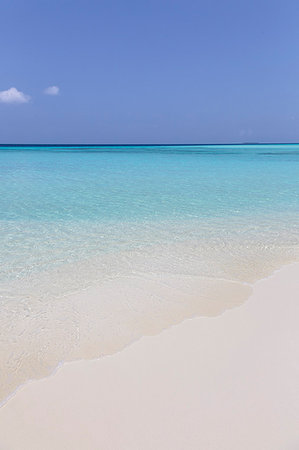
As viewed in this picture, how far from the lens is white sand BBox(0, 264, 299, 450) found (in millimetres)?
1801

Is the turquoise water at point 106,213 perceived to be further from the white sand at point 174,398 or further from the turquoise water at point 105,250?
the white sand at point 174,398

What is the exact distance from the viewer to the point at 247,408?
199 cm

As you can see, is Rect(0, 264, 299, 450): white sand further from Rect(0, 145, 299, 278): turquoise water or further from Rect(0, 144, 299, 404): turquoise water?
Rect(0, 145, 299, 278): turquoise water

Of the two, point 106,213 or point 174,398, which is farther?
point 106,213

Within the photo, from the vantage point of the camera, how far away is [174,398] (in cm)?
207

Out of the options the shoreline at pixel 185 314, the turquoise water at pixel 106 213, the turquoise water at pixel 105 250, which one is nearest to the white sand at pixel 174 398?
the shoreline at pixel 185 314

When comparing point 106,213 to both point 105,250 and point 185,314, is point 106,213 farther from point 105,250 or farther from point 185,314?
point 185,314

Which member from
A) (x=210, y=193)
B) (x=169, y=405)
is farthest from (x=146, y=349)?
(x=210, y=193)

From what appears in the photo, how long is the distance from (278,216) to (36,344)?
625 cm

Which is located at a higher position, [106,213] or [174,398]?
[106,213]

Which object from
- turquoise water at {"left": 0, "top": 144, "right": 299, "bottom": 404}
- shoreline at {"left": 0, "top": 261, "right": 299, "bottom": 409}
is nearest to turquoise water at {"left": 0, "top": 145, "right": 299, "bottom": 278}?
turquoise water at {"left": 0, "top": 144, "right": 299, "bottom": 404}

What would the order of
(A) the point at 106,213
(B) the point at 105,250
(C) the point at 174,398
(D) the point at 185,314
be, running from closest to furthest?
1. (C) the point at 174,398
2. (D) the point at 185,314
3. (B) the point at 105,250
4. (A) the point at 106,213

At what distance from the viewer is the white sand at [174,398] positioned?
1801 mm

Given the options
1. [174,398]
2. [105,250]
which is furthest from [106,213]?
[174,398]
